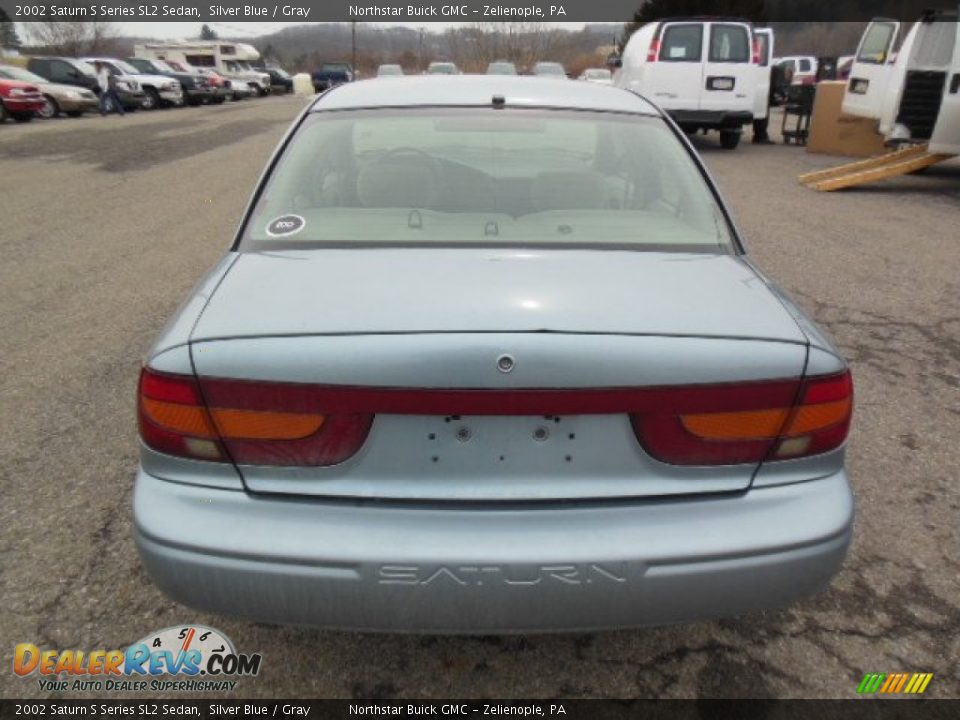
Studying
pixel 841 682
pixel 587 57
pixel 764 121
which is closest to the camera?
pixel 841 682

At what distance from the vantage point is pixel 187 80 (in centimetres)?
2911

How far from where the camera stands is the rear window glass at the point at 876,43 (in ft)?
35.1

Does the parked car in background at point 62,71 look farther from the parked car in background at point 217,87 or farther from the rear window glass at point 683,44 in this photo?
the rear window glass at point 683,44

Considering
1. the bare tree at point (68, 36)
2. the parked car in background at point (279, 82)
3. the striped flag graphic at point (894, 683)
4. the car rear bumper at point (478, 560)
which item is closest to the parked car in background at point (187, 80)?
the parked car in background at point (279, 82)

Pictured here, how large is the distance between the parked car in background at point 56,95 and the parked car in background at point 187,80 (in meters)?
7.07

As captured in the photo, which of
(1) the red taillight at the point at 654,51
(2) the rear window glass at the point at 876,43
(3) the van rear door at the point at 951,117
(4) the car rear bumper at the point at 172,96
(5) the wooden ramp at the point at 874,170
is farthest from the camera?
(4) the car rear bumper at the point at 172,96

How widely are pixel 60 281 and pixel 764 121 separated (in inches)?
575

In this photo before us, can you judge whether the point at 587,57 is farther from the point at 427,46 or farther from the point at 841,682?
the point at 841,682

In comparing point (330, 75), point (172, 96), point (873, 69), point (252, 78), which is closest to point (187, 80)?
point (172, 96)

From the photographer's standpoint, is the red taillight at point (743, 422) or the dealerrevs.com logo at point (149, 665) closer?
the red taillight at point (743, 422)

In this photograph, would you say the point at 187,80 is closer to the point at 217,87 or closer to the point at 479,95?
the point at 217,87

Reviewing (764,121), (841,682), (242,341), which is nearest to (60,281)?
(242,341)

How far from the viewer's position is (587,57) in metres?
60.2

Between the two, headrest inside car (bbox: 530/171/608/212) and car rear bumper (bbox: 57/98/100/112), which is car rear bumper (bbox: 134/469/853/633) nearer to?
headrest inside car (bbox: 530/171/608/212)
